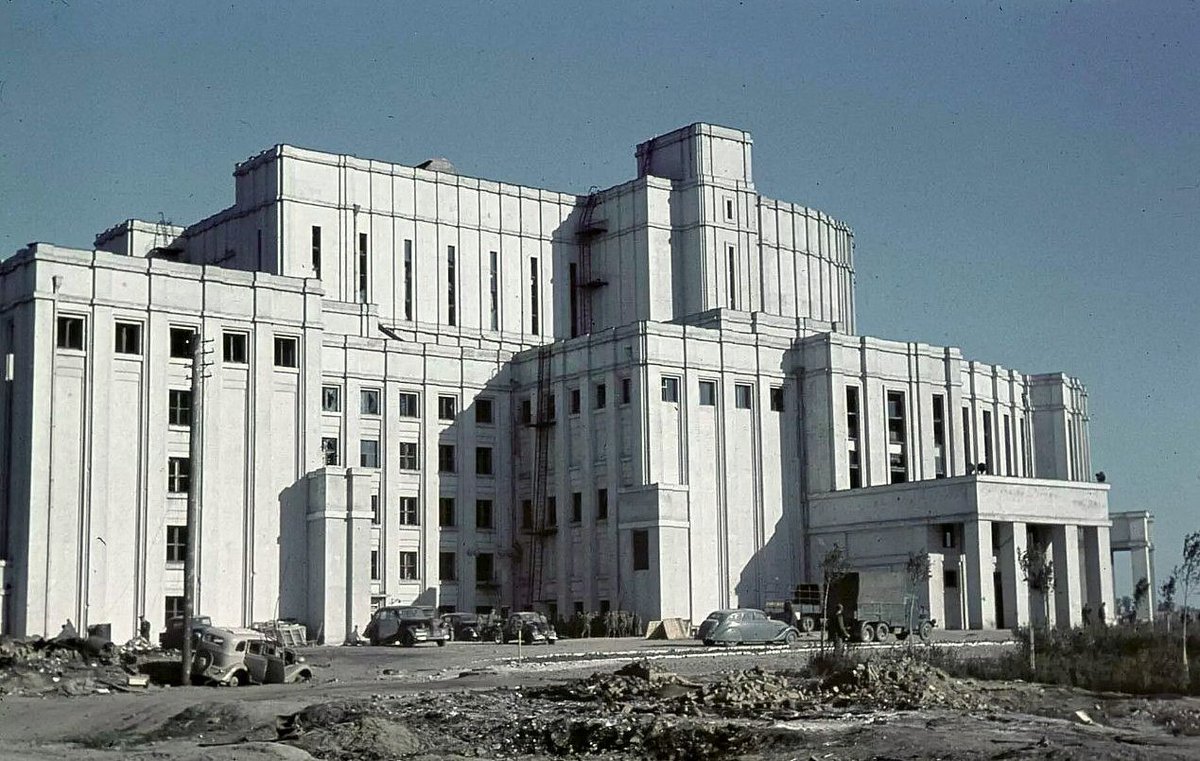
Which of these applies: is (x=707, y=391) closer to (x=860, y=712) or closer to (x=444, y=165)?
(x=444, y=165)

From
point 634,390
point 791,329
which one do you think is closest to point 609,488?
point 634,390

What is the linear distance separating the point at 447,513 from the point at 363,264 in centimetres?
1578

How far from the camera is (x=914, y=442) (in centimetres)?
9131

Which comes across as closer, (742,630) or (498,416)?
(742,630)

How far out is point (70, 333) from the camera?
69.2m

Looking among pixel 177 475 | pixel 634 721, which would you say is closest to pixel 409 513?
pixel 177 475

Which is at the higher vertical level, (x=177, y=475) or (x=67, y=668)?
(x=177, y=475)

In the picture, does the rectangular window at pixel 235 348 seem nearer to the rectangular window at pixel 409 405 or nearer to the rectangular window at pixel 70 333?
the rectangular window at pixel 70 333

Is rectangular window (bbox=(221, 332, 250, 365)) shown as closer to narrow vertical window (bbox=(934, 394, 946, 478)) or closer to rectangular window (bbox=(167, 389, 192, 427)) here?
rectangular window (bbox=(167, 389, 192, 427))

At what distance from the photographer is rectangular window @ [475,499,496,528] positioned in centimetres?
8900

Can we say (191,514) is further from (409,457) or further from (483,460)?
(483,460)

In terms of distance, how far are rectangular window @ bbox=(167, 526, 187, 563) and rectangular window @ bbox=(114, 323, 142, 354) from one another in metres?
7.78

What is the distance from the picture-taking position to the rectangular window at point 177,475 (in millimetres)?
71250

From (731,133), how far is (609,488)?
28601 millimetres
